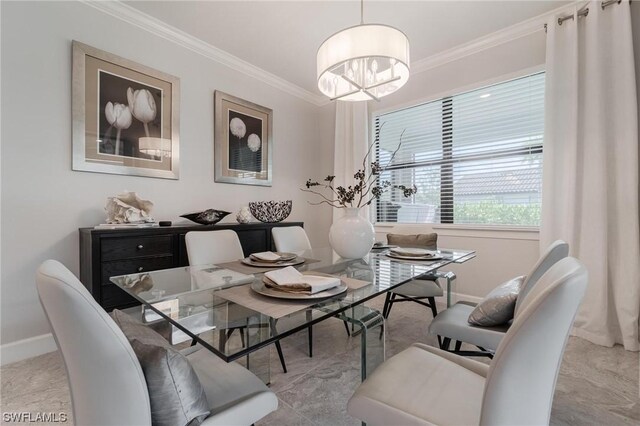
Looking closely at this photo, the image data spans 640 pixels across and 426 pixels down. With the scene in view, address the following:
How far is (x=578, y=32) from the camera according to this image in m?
2.33

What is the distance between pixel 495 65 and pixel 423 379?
314 centimetres

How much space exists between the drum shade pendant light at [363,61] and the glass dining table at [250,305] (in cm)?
118

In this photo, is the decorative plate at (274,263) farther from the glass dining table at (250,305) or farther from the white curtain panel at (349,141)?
the white curtain panel at (349,141)

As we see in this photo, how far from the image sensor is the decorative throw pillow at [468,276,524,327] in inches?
51.1

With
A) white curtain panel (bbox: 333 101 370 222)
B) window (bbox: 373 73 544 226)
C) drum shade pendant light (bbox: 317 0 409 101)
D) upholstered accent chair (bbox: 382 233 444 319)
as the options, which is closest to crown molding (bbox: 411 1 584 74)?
window (bbox: 373 73 544 226)

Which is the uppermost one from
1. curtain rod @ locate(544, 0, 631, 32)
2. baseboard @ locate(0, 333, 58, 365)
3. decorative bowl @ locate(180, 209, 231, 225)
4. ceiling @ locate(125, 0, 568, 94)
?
ceiling @ locate(125, 0, 568, 94)

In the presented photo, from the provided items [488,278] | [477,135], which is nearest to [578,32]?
[477,135]

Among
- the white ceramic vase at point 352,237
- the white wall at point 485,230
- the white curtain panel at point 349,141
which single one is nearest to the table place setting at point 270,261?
the white ceramic vase at point 352,237

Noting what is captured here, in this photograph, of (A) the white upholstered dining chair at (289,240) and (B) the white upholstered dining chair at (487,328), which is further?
(A) the white upholstered dining chair at (289,240)

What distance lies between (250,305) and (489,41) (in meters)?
3.38

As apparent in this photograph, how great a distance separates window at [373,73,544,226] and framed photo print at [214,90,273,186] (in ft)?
5.00

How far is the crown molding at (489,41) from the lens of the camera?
2.55 m

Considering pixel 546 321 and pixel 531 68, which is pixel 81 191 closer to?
pixel 546 321

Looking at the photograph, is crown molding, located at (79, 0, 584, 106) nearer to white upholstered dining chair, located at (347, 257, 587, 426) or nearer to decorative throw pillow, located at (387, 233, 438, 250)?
decorative throw pillow, located at (387, 233, 438, 250)
